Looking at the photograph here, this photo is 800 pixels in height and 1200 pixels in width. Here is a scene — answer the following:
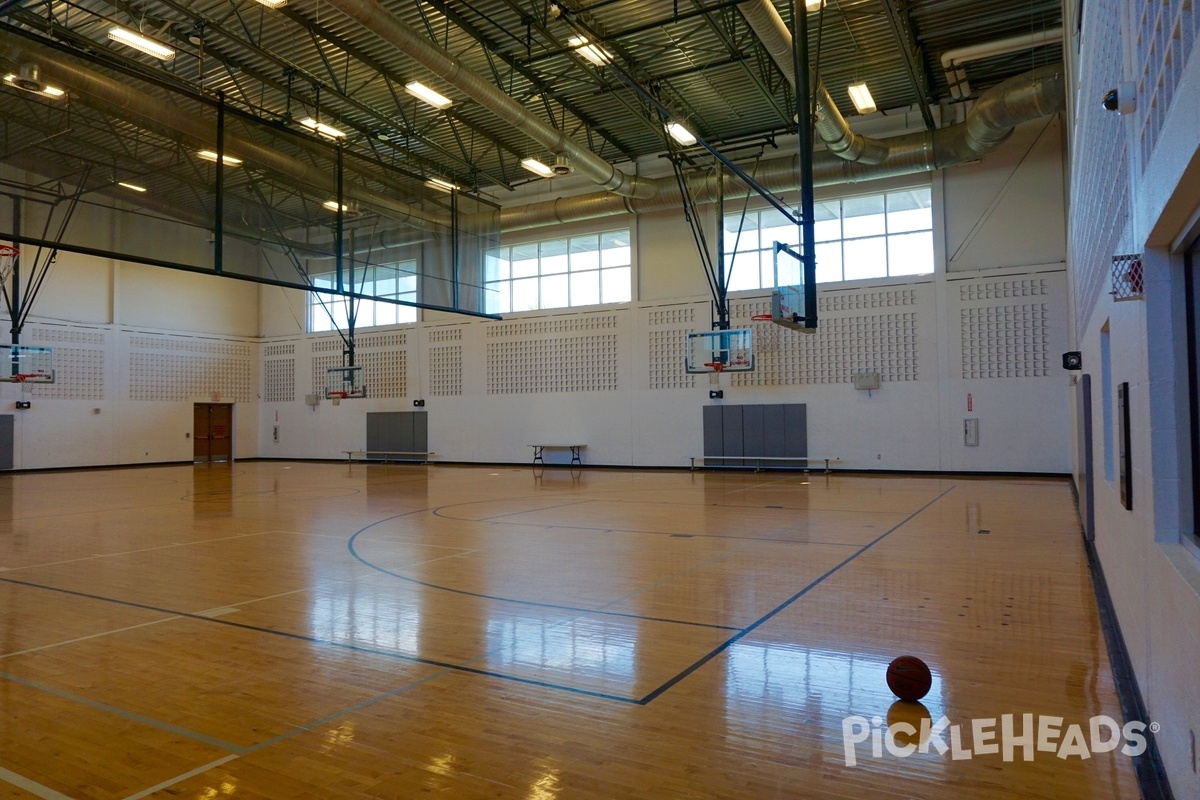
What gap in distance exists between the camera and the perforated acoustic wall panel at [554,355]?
23.6 meters

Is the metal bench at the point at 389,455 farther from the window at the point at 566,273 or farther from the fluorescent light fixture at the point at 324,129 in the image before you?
the fluorescent light fixture at the point at 324,129

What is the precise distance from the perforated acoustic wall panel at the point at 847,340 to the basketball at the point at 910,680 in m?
16.8

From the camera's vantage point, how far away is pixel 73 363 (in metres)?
25.0

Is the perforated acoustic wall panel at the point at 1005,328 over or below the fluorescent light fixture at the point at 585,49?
below

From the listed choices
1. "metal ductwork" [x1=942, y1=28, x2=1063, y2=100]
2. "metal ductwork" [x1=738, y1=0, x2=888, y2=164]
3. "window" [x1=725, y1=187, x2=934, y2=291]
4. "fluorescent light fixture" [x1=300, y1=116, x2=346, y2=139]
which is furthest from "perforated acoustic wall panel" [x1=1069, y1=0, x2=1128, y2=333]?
"fluorescent light fixture" [x1=300, y1=116, x2=346, y2=139]

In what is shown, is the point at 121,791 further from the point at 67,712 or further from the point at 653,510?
the point at 653,510

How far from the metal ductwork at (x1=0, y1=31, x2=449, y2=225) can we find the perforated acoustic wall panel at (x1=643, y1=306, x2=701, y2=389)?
28.9 feet

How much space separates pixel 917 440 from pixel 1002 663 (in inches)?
625

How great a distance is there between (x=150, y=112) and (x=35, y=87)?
6.74 ft

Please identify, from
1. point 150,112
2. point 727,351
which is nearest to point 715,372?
point 727,351

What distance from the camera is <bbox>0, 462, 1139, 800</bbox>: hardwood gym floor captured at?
3127mm

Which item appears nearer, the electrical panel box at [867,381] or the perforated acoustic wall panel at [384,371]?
the electrical panel box at [867,381]

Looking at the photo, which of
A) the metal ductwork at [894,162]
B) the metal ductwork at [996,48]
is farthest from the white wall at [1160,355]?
the metal ductwork at [894,162]

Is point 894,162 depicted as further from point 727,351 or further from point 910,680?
point 910,680
